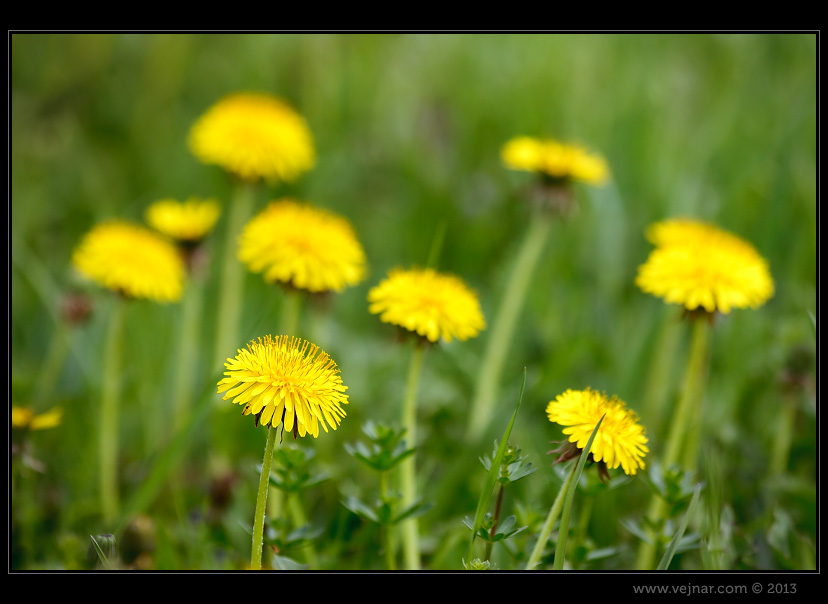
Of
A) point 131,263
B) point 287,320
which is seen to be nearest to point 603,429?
point 287,320

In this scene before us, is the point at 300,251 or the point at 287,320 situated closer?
the point at 300,251

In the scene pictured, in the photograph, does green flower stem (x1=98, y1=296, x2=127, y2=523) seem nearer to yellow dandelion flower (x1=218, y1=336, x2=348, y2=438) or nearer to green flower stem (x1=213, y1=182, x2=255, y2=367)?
green flower stem (x1=213, y1=182, x2=255, y2=367)

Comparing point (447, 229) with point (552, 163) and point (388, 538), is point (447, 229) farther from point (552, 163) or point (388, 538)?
point (388, 538)

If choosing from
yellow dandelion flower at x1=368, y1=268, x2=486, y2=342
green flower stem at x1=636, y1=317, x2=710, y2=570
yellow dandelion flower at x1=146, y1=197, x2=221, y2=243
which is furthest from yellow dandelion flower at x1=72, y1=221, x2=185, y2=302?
green flower stem at x1=636, y1=317, x2=710, y2=570

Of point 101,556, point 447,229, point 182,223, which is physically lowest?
point 101,556

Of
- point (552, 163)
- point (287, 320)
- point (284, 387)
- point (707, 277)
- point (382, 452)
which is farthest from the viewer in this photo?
point (552, 163)

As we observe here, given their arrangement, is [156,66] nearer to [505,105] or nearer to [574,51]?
[505,105]

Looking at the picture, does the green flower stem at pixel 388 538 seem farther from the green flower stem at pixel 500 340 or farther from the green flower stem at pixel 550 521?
the green flower stem at pixel 500 340
